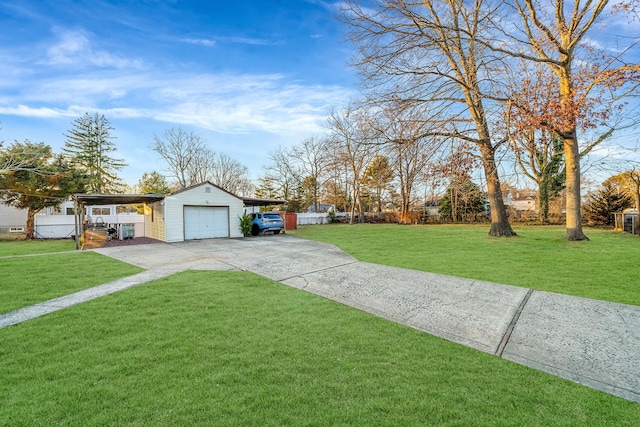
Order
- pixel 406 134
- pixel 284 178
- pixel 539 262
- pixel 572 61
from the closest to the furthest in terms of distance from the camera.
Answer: pixel 539 262
pixel 572 61
pixel 406 134
pixel 284 178

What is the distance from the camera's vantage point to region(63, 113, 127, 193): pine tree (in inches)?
1144

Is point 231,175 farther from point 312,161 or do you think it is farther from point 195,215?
point 195,215

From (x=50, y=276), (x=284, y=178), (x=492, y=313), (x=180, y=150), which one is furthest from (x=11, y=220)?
(x=492, y=313)

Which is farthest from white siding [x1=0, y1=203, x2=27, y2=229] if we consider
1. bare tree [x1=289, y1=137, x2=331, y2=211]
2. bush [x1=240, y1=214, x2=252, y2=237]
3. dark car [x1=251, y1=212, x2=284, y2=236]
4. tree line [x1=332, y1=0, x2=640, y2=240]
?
tree line [x1=332, y1=0, x2=640, y2=240]

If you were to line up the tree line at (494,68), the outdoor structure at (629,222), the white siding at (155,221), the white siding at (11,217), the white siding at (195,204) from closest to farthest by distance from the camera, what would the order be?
the tree line at (494,68)
the outdoor structure at (629,222)
the white siding at (195,204)
the white siding at (155,221)
the white siding at (11,217)

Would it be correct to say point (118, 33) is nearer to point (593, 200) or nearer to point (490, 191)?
point (490, 191)

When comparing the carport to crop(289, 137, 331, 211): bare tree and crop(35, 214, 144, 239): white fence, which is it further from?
crop(289, 137, 331, 211): bare tree

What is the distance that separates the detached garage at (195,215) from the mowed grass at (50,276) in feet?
16.8

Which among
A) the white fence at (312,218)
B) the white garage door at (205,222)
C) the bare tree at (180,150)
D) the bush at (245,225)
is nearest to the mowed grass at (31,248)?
the white garage door at (205,222)

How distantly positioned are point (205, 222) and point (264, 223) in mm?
3311

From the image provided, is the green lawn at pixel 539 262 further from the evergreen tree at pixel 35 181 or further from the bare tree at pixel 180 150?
the bare tree at pixel 180 150

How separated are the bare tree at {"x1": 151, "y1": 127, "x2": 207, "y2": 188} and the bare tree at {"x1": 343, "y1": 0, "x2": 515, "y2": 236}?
27.9 meters

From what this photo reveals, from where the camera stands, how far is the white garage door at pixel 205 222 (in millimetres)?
14961

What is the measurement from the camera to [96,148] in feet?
98.0
